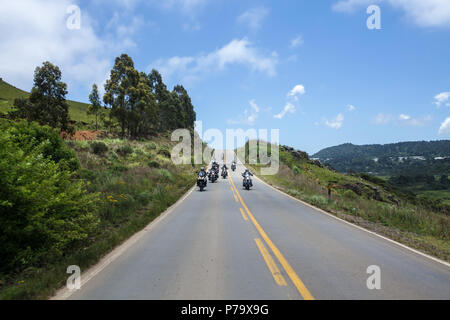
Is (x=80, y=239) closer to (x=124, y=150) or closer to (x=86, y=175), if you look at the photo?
(x=86, y=175)

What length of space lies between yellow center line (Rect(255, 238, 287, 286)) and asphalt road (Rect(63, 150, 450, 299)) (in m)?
0.02

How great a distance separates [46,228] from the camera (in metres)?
4.82

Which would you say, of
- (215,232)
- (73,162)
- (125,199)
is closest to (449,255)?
(215,232)

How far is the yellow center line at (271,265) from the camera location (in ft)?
13.7

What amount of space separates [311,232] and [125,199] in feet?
25.9

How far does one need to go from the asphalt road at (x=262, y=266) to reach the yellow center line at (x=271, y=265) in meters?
0.02

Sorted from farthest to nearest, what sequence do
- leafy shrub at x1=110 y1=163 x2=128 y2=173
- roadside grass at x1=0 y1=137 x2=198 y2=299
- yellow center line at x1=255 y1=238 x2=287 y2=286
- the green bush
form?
leafy shrub at x1=110 y1=163 x2=128 y2=173
the green bush
yellow center line at x1=255 y1=238 x2=287 y2=286
roadside grass at x1=0 y1=137 x2=198 y2=299

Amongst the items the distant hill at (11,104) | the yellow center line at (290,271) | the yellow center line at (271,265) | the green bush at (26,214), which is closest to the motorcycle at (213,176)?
the yellow center line at (290,271)

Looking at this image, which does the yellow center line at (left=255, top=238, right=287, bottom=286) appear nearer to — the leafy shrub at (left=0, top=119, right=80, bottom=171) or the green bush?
the green bush

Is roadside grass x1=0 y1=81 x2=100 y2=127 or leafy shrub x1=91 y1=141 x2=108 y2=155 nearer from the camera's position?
leafy shrub x1=91 y1=141 x2=108 y2=155

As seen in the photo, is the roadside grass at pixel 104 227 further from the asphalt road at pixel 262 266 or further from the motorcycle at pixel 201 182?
the motorcycle at pixel 201 182

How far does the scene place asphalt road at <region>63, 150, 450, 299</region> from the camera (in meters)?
3.82

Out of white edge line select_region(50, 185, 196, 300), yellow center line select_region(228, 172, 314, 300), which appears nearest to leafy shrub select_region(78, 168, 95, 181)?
white edge line select_region(50, 185, 196, 300)

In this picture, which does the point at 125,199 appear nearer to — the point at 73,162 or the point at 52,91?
the point at 73,162
